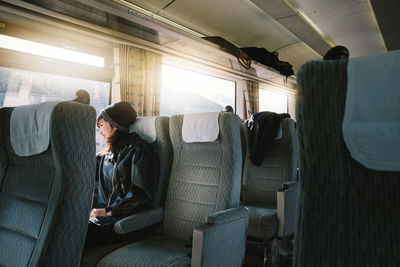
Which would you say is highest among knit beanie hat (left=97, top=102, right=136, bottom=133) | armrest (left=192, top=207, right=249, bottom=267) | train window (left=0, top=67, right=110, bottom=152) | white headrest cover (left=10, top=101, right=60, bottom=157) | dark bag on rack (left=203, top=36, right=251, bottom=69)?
dark bag on rack (left=203, top=36, right=251, bottom=69)

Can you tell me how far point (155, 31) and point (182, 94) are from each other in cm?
150

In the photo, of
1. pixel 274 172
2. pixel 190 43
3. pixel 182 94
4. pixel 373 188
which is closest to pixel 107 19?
pixel 190 43

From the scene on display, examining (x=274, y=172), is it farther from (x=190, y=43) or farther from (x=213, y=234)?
(x=190, y=43)

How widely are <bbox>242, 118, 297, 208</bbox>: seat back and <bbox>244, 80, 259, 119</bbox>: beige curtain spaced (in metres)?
3.01

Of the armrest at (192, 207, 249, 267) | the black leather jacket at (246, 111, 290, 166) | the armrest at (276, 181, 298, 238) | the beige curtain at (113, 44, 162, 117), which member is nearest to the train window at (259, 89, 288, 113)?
the beige curtain at (113, 44, 162, 117)

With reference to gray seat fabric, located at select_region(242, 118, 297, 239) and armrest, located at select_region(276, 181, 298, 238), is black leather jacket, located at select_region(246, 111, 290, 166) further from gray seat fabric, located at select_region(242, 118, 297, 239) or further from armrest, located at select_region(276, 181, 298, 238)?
armrest, located at select_region(276, 181, 298, 238)

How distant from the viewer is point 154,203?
2029 millimetres

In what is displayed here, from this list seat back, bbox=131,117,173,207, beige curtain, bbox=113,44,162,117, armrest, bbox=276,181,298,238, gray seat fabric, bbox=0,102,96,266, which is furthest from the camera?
beige curtain, bbox=113,44,162,117

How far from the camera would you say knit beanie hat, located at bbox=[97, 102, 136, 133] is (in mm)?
2199

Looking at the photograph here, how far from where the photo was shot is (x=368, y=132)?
22.2 inches

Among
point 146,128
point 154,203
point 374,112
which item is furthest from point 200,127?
point 374,112

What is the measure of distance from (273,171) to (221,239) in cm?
153

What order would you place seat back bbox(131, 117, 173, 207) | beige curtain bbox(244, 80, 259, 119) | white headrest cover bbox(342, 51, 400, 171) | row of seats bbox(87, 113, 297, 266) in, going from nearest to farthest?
white headrest cover bbox(342, 51, 400, 171) < row of seats bbox(87, 113, 297, 266) < seat back bbox(131, 117, 173, 207) < beige curtain bbox(244, 80, 259, 119)

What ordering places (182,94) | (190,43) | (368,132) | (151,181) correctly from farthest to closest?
(182,94) < (190,43) < (151,181) < (368,132)
